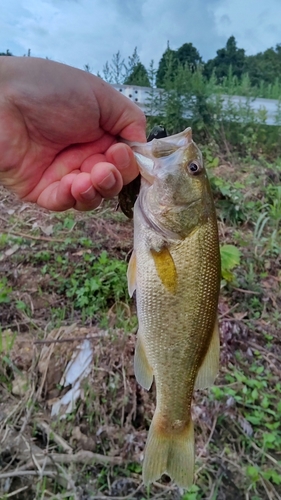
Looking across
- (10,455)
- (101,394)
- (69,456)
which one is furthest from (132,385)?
(10,455)

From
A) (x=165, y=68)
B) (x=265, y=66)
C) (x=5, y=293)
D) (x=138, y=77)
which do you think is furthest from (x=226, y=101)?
(x=5, y=293)

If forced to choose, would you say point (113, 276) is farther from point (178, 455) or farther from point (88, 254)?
point (178, 455)

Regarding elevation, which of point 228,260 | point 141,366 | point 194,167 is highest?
point 194,167

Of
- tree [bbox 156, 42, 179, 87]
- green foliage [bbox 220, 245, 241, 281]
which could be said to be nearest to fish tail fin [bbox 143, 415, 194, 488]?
green foliage [bbox 220, 245, 241, 281]

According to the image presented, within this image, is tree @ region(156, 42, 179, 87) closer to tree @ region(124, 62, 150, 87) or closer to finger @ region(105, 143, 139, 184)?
tree @ region(124, 62, 150, 87)

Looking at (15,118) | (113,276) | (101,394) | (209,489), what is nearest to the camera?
(15,118)

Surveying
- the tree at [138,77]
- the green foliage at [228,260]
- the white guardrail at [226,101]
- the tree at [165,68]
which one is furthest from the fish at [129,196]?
the tree at [138,77]

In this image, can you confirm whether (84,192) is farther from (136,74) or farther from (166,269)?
(136,74)
